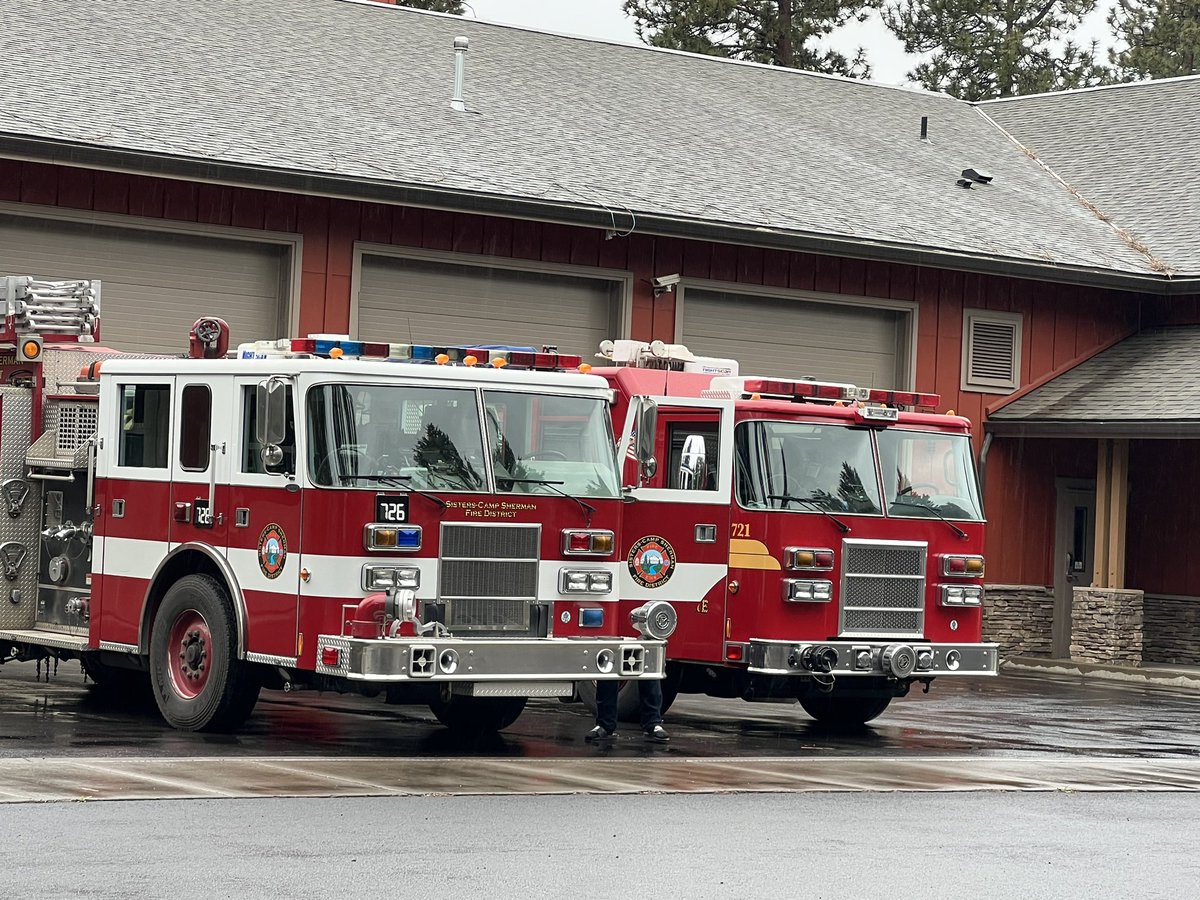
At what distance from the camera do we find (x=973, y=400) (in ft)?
90.8

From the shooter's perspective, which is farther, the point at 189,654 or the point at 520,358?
the point at 520,358

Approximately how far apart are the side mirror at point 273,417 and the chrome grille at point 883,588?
15.6ft

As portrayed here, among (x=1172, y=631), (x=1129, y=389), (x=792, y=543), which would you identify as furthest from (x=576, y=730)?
(x=1172, y=631)

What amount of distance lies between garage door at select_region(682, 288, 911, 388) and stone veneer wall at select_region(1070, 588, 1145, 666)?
12.3 ft

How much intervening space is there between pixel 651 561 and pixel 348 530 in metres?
3.28

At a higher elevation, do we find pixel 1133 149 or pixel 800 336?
pixel 1133 149

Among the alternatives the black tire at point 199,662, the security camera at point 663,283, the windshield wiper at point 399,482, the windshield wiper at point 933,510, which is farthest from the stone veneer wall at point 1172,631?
the black tire at point 199,662

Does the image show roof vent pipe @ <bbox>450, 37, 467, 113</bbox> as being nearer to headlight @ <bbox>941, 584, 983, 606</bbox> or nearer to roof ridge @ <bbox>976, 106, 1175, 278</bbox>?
roof ridge @ <bbox>976, 106, 1175, 278</bbox>

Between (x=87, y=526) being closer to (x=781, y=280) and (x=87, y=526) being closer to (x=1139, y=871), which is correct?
(x=1139, y=871)

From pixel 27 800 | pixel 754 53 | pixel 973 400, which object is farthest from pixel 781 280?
pixel 754 53

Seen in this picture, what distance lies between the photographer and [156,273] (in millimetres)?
21234

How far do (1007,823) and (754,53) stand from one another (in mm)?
44455

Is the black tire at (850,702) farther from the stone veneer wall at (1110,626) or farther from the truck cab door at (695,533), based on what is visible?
the stone veneer wall at (1110,626)

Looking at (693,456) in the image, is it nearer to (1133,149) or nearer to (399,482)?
(399,482)
